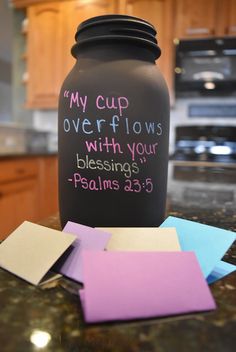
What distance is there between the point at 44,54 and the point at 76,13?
47cm

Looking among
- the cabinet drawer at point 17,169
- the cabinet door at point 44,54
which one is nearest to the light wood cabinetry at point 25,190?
the cabinet drawer at point 17,169

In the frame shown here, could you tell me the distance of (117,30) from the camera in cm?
33

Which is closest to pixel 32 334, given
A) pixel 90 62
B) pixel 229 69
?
pixel 90 62

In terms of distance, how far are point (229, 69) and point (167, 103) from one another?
7.78 ft

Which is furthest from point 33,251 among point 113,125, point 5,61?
point 5,61

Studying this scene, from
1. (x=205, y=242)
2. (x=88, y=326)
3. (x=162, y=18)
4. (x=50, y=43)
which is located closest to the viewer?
(x=88, y=326)

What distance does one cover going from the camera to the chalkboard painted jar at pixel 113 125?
1.03 ft

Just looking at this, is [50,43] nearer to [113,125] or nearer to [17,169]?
[17,169]

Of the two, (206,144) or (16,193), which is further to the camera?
(206,144)

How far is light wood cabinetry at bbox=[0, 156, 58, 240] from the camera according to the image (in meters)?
2.01

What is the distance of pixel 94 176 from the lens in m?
0.32

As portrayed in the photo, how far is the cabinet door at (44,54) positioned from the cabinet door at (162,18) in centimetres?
70

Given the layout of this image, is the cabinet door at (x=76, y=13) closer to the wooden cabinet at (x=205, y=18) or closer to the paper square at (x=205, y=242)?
the wooden cabinet at (x=205, y=18)

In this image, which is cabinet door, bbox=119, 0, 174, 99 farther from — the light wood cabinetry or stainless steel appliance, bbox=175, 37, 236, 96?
the light wood cabinetry
